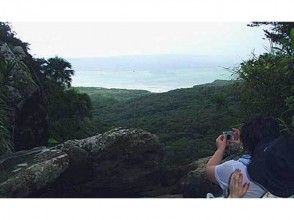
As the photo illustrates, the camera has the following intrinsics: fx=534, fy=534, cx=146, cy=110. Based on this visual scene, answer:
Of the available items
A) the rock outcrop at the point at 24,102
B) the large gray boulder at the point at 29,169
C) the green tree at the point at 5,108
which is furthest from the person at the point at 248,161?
the green tree at the point at 5,108

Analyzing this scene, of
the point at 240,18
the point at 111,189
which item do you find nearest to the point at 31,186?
the point at 111,189

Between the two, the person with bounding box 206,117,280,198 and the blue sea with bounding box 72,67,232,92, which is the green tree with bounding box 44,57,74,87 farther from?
the person with bounding box 206,117,280,198

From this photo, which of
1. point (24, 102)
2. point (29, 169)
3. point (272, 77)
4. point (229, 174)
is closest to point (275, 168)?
point (229, 174)

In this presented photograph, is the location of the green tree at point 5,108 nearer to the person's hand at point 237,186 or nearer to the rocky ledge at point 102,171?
the rocky ledge at point 102,171

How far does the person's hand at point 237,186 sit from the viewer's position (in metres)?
2.85

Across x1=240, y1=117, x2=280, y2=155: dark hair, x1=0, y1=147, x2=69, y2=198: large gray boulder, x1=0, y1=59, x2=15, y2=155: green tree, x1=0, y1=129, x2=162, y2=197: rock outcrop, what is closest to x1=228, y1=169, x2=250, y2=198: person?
x1=240, y1=117, x2=280, y2=155: dark hair

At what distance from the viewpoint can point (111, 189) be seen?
4.59 metres

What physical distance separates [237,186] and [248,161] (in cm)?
16

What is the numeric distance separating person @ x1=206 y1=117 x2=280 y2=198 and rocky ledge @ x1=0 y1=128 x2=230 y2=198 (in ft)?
4.88

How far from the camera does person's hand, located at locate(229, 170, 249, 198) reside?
2850mm

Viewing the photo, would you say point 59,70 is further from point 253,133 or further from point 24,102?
point 253,133
